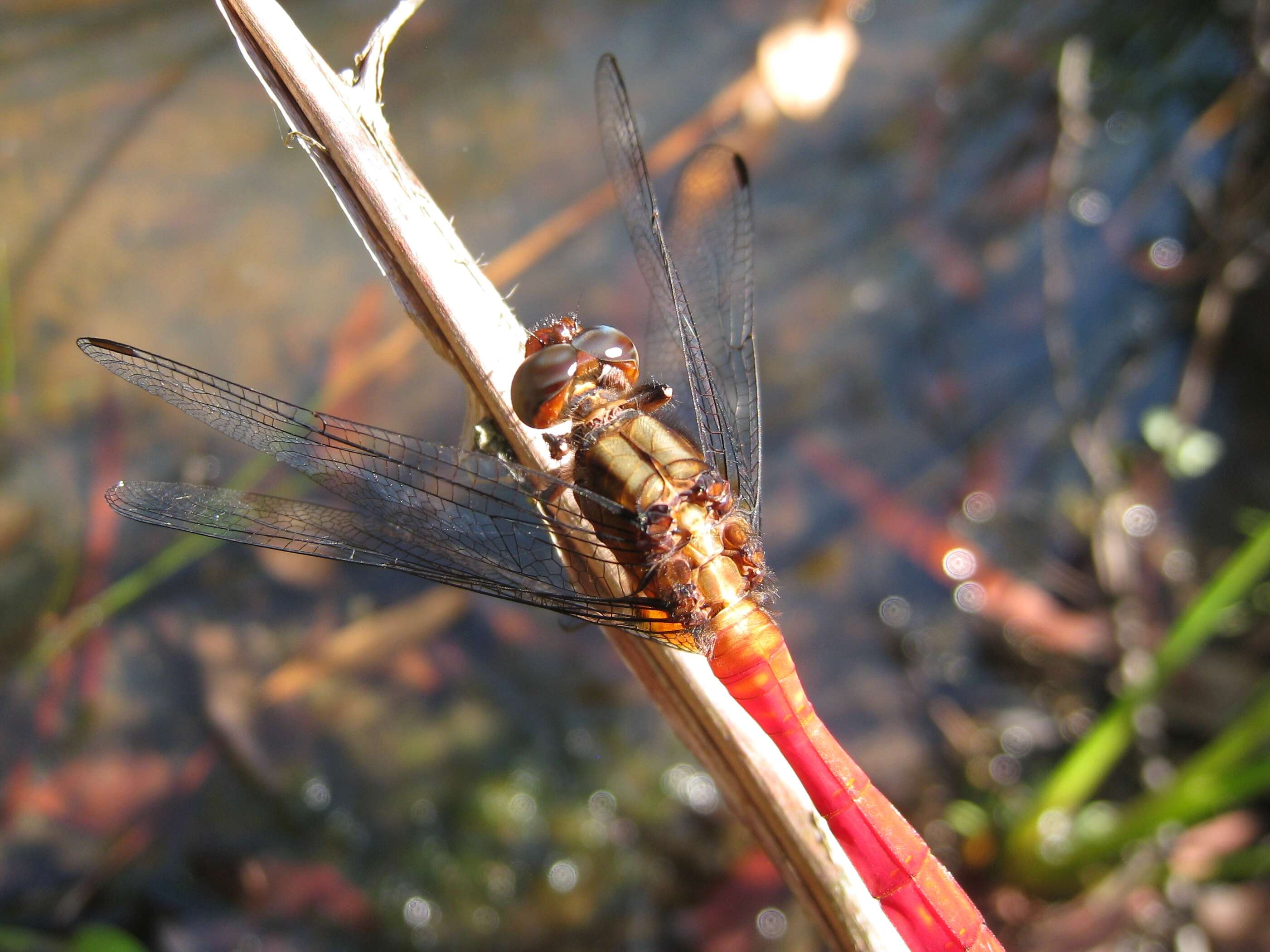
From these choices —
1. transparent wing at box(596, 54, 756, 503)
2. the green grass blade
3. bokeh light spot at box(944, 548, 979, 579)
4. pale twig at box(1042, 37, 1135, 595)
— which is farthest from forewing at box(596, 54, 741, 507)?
pale twig at box(1042, 37, 1135, 595)

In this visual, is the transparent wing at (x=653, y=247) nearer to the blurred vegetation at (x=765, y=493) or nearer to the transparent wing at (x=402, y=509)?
the transparent wing at (x=402, y=509)

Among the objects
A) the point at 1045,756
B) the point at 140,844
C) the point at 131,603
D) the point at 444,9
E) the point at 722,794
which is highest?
the point at 444,9

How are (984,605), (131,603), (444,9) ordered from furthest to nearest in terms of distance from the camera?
(444,9)
(984,605)
(131,603)

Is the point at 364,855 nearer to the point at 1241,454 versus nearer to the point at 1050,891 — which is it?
the point at 1050,891

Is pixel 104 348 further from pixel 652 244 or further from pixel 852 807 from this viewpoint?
pixel 852 807

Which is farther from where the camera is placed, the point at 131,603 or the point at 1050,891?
the point at 131,603

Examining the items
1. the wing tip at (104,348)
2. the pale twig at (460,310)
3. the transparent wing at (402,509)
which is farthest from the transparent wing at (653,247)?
the wing tip at (104,348)

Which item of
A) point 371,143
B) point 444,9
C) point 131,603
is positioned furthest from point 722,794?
point 444,9
